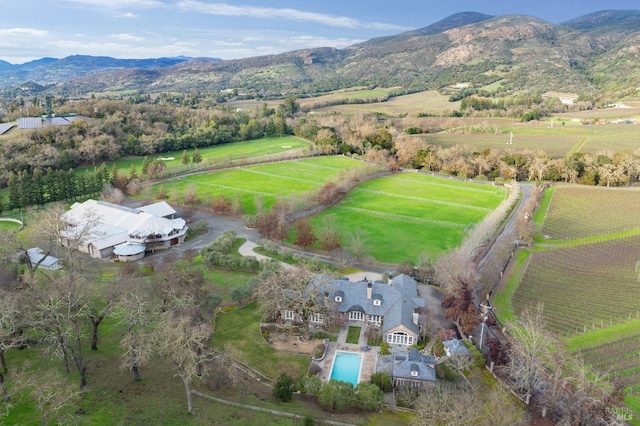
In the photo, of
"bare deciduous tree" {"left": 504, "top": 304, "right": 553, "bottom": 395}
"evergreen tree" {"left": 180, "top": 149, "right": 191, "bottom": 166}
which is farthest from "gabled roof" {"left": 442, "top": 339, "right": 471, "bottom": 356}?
"evergreen tree" {"left": 180, "top": 149, "right": 191, "bottom": 166}

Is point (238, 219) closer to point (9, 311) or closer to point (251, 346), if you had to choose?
point (251, 346)

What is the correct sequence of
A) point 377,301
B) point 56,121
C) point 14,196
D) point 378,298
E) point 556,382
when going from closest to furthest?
point 556,382 < point 377,301 < point 378,298 < point 14,196 < point 56,121

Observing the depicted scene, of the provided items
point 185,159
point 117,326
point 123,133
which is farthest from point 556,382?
point 123,133

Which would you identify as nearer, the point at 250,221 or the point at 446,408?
the point at 446,408

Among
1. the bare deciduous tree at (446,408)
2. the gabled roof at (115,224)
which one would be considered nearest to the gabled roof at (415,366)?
the bare deciduous tree at (446,408)

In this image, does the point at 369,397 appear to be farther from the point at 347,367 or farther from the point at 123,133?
the point at 123,133

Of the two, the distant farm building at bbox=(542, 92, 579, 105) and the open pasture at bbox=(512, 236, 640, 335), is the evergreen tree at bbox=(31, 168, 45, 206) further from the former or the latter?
the distant farm building at bbox=(542, 92, 579, 105)
